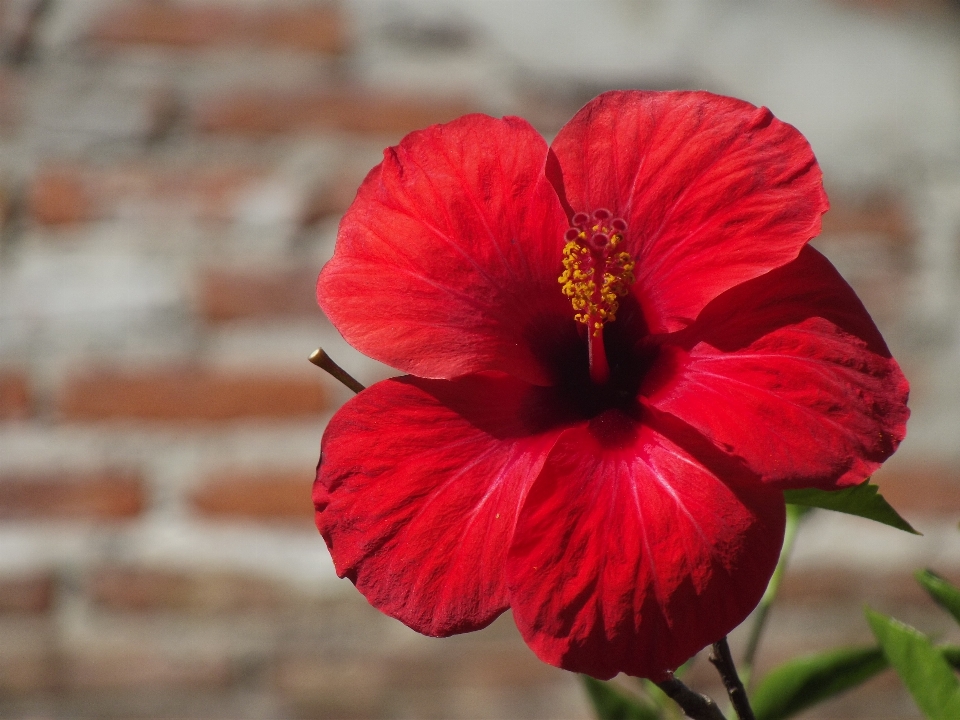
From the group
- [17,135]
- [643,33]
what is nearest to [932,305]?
[643,33]

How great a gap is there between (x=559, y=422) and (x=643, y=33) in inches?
23.5

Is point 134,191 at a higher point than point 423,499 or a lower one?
lower

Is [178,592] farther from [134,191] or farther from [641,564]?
[641,564]

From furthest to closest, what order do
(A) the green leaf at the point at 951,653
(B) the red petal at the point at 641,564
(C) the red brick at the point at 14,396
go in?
(C) the red brick at the point at 14,396, (A) the green leaf at the point at 951,653, (B) the red petal at the point at 641,564

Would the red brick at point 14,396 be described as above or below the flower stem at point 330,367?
below

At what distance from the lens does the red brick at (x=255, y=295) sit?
0.75m

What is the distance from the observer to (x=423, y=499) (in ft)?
0.81

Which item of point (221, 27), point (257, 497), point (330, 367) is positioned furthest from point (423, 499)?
point (221, 27)

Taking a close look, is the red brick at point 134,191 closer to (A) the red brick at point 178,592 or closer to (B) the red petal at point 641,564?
(A) the red brick at point 178,592

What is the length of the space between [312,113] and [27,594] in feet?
1.61

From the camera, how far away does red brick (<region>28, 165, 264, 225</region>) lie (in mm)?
747

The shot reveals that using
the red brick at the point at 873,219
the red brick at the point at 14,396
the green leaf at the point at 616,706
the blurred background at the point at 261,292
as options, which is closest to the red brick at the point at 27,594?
the blurred background at the point at 261,292

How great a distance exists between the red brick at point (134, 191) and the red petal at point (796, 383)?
585 mm

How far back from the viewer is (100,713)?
2.50ft
